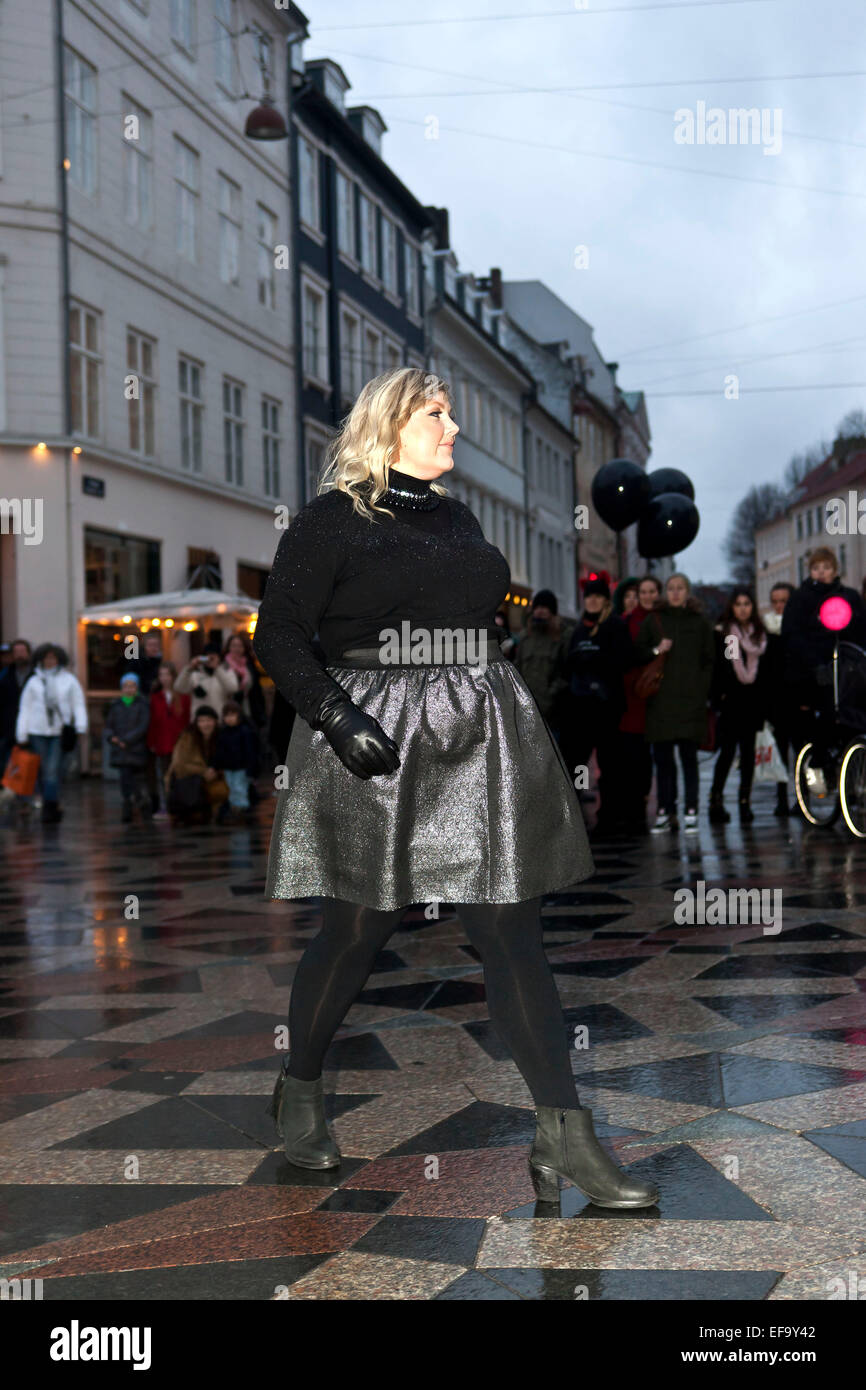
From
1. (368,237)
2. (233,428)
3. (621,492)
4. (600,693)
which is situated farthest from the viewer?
(368,237)

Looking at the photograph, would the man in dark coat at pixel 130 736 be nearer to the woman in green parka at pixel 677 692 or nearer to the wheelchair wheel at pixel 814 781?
the woman in green parka at pixel 677 692

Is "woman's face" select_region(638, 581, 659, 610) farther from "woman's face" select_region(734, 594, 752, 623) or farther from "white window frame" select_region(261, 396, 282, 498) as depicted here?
"white window frame" select_region(261, 396, 282, 498)

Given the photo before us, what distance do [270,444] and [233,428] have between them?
189cm

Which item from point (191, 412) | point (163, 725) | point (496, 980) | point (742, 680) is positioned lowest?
point (496, 980)

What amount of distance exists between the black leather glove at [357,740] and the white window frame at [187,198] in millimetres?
23585

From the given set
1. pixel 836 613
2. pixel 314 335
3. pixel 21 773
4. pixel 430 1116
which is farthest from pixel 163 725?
pixel 314 335

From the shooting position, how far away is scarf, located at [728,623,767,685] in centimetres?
1245

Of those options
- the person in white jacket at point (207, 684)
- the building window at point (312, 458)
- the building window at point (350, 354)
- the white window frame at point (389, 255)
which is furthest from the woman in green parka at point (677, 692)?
the white window frame at point (389, 255)

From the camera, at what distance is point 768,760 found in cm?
1417

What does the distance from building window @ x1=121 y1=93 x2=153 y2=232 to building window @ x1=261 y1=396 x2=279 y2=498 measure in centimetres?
545

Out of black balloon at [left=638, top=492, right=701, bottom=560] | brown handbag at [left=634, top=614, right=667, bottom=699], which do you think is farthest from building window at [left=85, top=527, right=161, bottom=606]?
brown handbag at [left=634, top=614, right=667, bottom=699]

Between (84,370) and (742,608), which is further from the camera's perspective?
(84,370)

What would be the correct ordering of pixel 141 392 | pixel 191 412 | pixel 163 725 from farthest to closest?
1. pixel 191 412
2. pixel 141 392
3. pixel 163 725

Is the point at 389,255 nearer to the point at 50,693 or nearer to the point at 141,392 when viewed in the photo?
the point at 141,392
